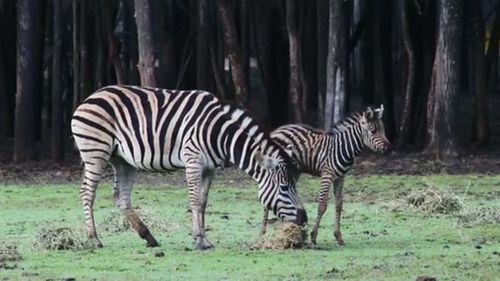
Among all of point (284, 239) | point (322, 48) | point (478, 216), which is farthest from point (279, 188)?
point (322, 48)

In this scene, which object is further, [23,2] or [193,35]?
[193,35]

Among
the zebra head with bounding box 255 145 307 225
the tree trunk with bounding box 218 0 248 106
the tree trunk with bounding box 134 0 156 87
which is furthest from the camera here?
the tree trunk with bounding box 218 0 248 106

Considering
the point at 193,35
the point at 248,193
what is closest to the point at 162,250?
the point at 248,193

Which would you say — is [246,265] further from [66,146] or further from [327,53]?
[66,146]

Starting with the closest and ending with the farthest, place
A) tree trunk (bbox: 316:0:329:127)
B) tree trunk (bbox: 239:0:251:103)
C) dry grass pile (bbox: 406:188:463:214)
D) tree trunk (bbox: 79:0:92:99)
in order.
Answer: dry grass pile (bbox: 406:188:463:214), tree trunk (bbox: 316:0:329:127), tree trunk (bbox: 79:0:92:99), tree trunk (bbox: 239:0:251:103)

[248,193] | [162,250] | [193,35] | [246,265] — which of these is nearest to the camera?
[246,265]

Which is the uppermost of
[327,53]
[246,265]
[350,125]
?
[327,53]

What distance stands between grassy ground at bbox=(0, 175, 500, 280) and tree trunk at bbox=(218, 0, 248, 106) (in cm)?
593

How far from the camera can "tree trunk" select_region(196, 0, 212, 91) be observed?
33.1 meters

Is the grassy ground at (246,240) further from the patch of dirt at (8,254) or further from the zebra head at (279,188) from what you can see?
the zebra head at (279,188)

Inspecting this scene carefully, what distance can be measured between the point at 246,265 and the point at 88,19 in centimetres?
1989

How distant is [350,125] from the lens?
57.1 ft

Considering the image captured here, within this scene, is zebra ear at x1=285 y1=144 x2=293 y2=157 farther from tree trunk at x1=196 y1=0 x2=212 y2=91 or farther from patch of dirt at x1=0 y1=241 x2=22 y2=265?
tree trunk at x1=196 y1=0 x2=212 y2=91

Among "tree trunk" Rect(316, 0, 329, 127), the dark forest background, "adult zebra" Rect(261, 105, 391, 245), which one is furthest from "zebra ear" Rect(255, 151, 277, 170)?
"tree trunk" Rect(316, 0, 329, 127)
